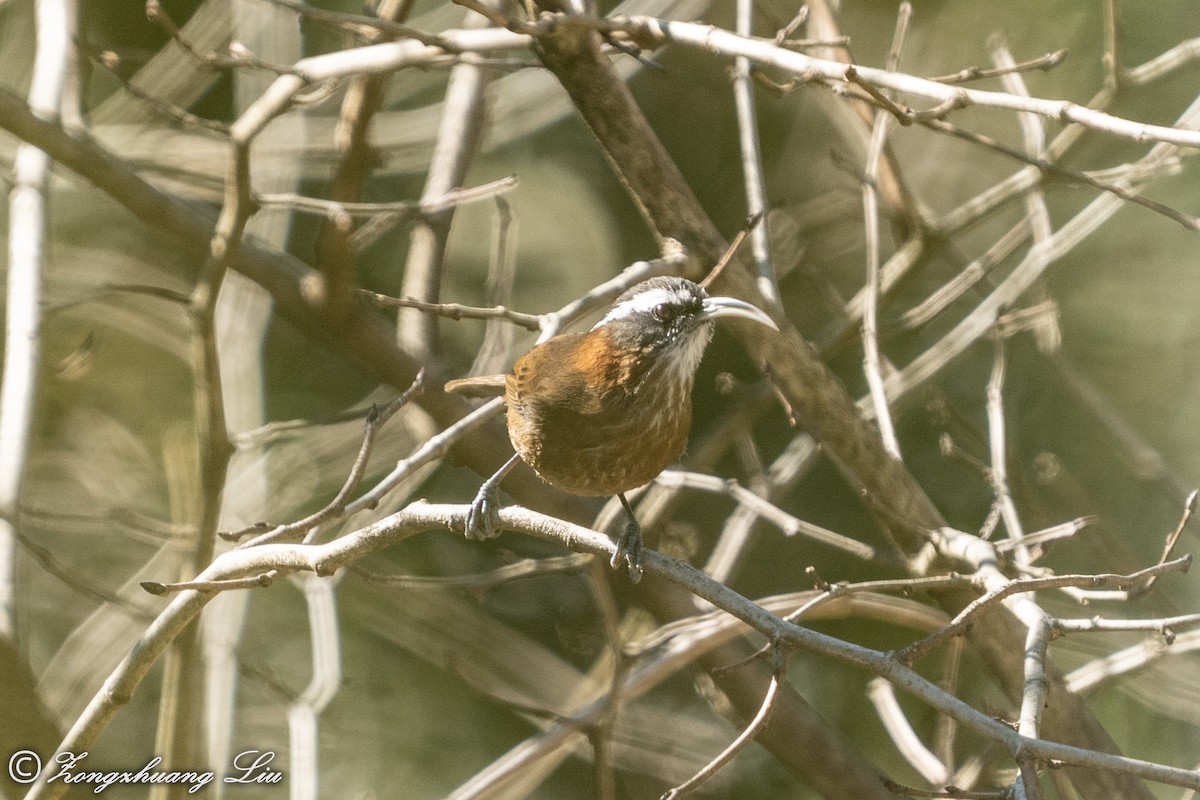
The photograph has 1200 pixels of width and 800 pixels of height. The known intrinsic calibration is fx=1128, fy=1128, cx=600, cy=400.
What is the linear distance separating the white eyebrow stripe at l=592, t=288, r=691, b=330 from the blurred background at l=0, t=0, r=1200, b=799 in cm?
170

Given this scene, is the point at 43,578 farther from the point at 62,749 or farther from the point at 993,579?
the point at 993,579

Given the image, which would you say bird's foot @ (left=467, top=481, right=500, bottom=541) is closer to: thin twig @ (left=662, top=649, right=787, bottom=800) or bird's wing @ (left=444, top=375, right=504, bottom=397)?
bird's wing @ (left=444, top=375, right=504, bottom=397)

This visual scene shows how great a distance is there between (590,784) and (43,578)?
344cm

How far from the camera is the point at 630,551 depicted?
2.93 meters

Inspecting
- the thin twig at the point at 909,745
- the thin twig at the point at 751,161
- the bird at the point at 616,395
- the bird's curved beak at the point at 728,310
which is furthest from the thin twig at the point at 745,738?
the thin twig at the point at 751,161

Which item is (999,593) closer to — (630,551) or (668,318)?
(630,551)

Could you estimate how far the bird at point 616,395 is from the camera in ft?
Result: 10.3

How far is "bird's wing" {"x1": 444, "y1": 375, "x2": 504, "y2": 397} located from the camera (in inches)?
141

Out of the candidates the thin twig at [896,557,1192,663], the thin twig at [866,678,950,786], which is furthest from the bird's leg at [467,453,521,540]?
the thin twig at [866,678,950,786]

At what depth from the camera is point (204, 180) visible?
5.05 meters

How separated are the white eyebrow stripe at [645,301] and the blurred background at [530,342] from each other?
1.70 meters

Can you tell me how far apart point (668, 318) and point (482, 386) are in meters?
0.70

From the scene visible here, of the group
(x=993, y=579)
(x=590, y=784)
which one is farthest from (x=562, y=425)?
(x=590, y=784)

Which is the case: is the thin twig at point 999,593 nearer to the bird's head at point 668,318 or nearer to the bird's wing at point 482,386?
the bird's head at point 668,318
